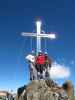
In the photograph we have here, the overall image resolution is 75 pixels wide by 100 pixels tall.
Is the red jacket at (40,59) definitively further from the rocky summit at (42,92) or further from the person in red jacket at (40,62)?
the rocky summit at (42,92)

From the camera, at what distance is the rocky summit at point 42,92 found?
192 ft

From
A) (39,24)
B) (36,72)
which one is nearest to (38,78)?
(36,72)

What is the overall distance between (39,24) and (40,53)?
615cm

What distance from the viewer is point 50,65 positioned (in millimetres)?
62062

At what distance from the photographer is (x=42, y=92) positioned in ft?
194

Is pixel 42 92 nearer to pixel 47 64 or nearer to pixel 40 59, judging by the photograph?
pixel 47 64

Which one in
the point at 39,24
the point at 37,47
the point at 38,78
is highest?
the point at 39,24

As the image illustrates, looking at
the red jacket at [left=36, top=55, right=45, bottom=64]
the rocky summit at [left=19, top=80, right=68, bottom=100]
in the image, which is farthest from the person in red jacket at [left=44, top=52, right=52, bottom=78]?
the rocky summit at [left=19, top=80, right=68, bottom=100]

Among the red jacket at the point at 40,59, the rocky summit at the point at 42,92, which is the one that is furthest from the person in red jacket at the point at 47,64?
the rocky summit at the point at 42,92

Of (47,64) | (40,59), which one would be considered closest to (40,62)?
(40,59)

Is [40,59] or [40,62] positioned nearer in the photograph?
[40,59]

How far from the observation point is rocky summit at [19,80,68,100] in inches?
2306

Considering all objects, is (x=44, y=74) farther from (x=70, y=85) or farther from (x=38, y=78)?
(x=70, y=85)

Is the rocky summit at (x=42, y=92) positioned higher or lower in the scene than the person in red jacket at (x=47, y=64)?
lower
